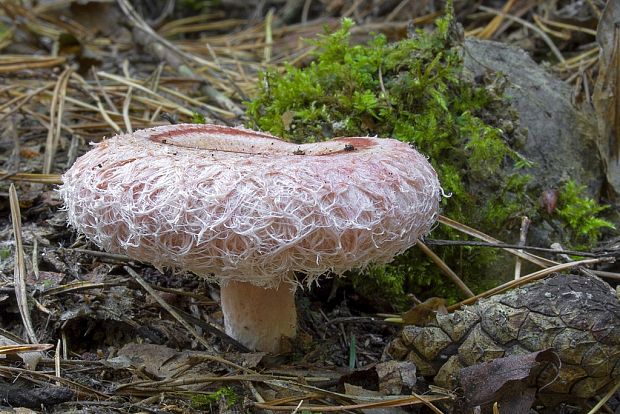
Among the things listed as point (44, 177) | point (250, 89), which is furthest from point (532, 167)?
point (44, 177)

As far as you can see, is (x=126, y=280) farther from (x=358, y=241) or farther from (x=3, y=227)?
(x=358, y=241)

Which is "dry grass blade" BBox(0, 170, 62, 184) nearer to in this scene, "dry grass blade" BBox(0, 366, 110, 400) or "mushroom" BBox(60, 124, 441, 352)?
"mushroom" BBox(60, 124, 441, 352)

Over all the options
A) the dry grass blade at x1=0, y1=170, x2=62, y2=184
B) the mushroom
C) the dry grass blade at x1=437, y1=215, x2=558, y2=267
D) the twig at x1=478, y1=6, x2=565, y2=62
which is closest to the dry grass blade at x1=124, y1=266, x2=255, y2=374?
the mushroom

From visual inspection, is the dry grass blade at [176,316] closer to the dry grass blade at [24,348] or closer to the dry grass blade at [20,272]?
the dry grass blade at [20,272]

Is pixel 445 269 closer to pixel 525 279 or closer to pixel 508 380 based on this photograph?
pixel 525 279

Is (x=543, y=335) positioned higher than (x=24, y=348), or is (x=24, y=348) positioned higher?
(x=543, y=335)

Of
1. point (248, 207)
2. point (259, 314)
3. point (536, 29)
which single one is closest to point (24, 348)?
point (259, 314)
